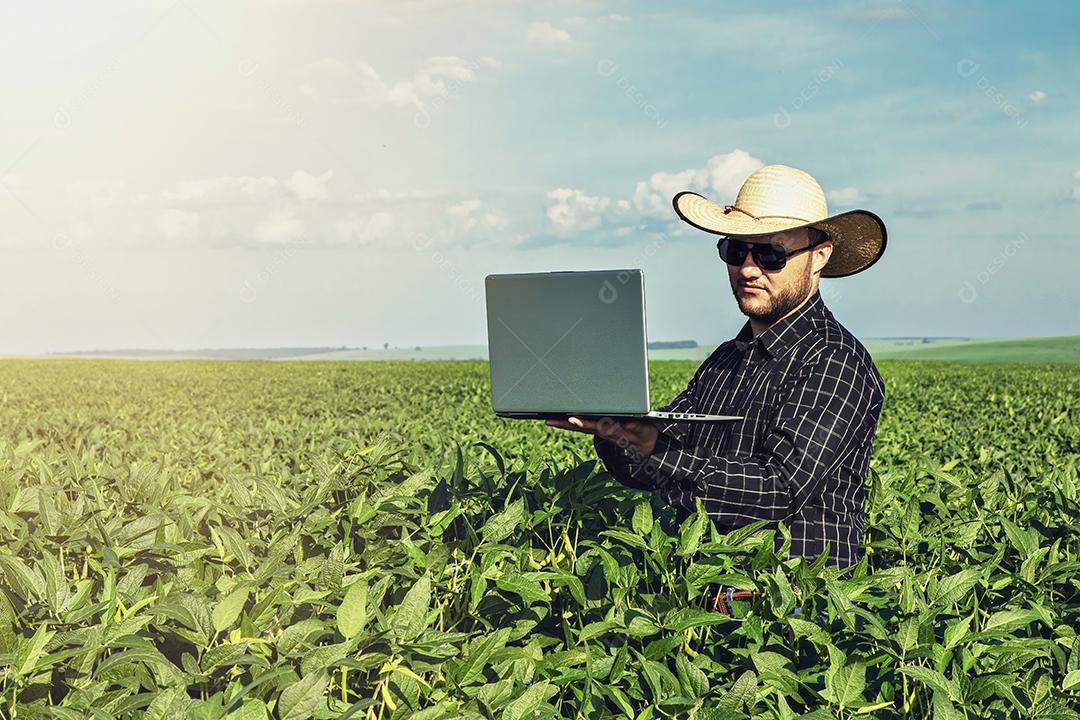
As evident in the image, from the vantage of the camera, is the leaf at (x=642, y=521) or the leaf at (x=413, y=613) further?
the leaf at (x=642, y=521)

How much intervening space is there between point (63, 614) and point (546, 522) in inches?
54.9

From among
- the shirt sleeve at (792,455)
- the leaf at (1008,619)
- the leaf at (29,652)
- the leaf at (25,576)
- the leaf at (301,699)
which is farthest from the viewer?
the shirt sleeve at (792,455)

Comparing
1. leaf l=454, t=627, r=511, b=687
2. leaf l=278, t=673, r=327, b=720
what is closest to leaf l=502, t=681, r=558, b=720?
leaf l=454, t=627, r=511, b=687

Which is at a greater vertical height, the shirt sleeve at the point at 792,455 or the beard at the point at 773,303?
the beard at the point at 773,303

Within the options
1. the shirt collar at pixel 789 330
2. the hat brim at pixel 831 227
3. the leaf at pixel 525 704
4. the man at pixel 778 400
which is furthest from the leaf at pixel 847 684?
the hat brim at pixel 831 227

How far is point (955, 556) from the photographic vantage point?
3293 mm

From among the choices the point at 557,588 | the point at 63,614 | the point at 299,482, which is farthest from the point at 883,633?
the point at 299,482

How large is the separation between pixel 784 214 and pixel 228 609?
236cm

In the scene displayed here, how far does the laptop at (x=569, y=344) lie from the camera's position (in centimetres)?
265

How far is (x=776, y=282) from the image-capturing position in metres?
3.58

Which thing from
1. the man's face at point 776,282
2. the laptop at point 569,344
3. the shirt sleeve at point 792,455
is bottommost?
the shirt sleeve at point 792,455

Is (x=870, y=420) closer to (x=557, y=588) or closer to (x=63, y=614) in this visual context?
(x=557, y=588)

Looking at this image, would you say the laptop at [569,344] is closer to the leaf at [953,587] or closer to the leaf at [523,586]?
the leaf at [523,586]

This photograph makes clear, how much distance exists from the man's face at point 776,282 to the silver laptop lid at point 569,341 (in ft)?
3.31
